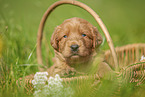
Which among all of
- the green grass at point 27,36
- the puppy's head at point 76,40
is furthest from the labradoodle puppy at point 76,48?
the green grass at point 27,36

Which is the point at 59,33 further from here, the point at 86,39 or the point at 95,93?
the point at 95,93

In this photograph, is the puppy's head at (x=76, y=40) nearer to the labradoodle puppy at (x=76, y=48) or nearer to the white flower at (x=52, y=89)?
the labradoodle puppy at (x=76, y=48)

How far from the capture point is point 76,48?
2.45 meters

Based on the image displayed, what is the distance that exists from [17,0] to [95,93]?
29.4 ft

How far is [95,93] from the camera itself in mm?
2141

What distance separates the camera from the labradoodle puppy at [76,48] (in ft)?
8.16

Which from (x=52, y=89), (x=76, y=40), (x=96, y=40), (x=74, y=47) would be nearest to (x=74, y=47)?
(x=74, y=47)

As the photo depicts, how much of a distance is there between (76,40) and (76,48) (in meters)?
0.13

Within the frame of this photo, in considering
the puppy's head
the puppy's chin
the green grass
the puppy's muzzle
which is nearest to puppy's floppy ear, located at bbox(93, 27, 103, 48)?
the puppy's head

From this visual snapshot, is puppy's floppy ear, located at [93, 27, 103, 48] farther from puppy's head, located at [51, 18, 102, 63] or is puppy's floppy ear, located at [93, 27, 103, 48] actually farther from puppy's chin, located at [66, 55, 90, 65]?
puppy's chin, located at [66, 55, 90, 65]

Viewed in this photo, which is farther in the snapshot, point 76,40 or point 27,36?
point 27,36

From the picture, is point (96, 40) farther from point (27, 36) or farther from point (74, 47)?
point (27, 36)

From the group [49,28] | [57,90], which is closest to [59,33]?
[57,90]

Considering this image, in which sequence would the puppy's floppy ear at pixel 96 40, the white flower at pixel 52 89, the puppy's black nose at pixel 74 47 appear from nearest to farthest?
the white flower at pixel 52 89
the puppy's black nose at pixel 74 47
the puppy's floppy ear at pixel 96 40
